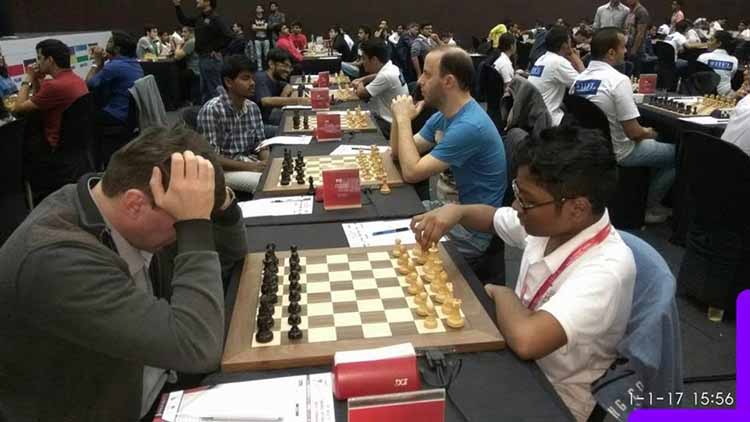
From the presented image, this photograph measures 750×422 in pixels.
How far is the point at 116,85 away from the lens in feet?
18.3

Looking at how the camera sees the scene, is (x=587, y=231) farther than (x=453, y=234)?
No

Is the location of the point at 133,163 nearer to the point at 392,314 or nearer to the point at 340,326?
the point at 340,326

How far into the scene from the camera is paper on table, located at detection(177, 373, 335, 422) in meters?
1.18

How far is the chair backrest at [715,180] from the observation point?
8.70ft

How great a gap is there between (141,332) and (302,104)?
4376 mm

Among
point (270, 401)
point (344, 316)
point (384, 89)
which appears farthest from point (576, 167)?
point (384, 89)

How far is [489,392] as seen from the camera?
4.10 ft

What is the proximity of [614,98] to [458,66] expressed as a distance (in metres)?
1.79

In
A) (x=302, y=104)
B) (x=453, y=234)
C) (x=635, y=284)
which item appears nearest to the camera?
(x=635, y=284)

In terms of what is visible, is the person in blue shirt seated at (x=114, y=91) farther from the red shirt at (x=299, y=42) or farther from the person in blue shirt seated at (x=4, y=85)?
the red shirt at (x=299, y=42)

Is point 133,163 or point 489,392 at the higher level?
point 133,163

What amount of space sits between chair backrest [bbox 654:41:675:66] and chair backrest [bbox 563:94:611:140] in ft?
18.5

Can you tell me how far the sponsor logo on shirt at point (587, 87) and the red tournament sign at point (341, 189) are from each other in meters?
2.49

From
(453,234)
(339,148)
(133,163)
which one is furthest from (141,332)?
(339,148)
